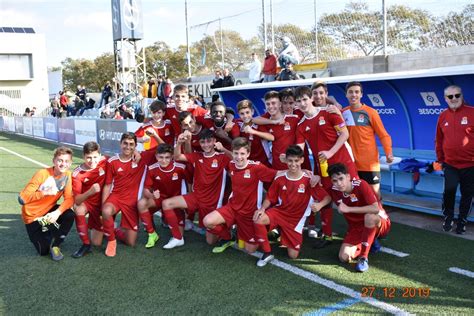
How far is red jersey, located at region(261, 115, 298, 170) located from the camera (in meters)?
4.98

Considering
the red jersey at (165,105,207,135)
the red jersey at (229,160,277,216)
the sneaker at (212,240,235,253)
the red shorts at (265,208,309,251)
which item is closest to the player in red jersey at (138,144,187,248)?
the sneaker at (212,240,235,253)

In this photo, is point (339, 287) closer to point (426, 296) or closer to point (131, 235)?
point (426, 296)

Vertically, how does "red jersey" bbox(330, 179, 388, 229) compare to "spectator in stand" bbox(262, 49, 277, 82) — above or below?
below

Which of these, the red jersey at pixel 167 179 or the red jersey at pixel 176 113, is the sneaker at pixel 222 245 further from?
the red jersey at pixel 176 113

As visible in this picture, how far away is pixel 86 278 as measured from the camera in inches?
162

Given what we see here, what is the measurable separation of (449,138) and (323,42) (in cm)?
1070

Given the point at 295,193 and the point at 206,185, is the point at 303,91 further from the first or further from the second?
the point at 206,185

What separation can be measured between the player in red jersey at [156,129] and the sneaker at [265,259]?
78.9 inches

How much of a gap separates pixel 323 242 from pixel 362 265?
75 cm

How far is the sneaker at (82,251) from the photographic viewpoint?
15.4 feet

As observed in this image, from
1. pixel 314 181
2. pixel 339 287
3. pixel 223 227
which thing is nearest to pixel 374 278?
pixel 339 287

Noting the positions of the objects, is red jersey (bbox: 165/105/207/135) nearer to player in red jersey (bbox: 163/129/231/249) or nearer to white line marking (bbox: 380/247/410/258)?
player in red jersey (bbox: 163/129/231/249)

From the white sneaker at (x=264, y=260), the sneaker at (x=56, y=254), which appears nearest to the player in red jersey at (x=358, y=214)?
the white sneaker at (x=264, y=260)

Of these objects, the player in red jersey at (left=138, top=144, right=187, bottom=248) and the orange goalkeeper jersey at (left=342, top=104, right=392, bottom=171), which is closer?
the orange goalkeeper jersey at (left=342, top=104, right=392, bottom=171)
